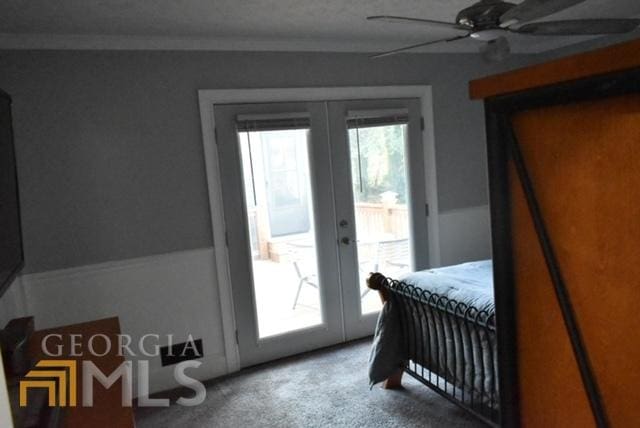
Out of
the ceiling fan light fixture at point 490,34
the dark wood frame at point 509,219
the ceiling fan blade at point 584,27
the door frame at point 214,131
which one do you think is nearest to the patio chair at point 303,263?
the door frame at point 214,131

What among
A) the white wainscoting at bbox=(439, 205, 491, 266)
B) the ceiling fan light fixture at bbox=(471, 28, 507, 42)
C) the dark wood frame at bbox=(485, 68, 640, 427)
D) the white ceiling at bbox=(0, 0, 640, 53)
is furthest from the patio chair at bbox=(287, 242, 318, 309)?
the dark wood frame at bbox=(485, 68, 640, 427)

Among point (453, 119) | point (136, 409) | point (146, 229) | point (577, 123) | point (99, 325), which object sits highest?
point (453, 119)

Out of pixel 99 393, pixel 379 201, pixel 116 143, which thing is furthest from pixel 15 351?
pixel 379 201

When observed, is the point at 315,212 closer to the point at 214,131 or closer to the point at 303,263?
the point at 303,263

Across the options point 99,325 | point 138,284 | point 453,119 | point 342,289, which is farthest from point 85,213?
point 453,119

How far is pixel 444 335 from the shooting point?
230 centimetres

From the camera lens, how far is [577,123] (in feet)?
2.15

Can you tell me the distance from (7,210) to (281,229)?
6.06 ft

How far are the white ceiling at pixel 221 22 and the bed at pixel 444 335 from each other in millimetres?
1631

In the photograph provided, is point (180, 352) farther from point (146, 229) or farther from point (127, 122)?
point (127, 122)

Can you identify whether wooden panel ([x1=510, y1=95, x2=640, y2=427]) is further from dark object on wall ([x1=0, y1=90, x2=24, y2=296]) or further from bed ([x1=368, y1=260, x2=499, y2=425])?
dark object on wall ([x1=0, y1=90, x2=24, y2=296])

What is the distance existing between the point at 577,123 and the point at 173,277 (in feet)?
8.98

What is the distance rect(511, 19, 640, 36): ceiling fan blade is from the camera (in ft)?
6.06

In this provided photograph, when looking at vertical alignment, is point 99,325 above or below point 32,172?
below
